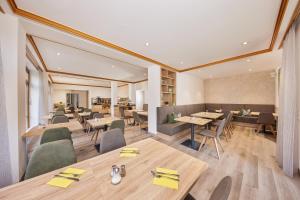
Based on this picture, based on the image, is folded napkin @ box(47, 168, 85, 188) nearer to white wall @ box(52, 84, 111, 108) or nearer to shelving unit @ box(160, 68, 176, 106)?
shelving unit @ box(160, 68, 176, 106)

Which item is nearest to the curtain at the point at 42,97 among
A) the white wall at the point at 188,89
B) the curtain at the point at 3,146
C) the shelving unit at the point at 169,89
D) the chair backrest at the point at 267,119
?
the curtain at the point at 3,146

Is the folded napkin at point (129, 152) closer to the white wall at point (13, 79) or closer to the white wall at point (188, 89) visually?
the white wall at point (13, 79)

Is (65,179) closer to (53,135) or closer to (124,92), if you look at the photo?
(53,135)

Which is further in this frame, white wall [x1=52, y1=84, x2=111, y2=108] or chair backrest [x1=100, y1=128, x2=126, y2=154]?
white wall [x1=52, y1=84, x2=111, y2=108]

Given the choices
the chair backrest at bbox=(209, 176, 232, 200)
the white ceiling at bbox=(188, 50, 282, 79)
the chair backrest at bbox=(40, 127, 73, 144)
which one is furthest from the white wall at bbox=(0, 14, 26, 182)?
the white ceiling at bbox=(188, 50, 282, 79)

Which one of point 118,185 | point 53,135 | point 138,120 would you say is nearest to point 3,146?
point 53,135

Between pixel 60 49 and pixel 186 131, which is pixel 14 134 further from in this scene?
pixel 186 131

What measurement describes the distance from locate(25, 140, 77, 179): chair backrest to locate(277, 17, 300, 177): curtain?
11.2 feet

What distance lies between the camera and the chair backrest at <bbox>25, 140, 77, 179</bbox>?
112cm

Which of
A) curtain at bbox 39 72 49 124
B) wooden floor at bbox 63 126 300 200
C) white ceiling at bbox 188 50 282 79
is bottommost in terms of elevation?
wooden floor at bbox 63 126 300 200

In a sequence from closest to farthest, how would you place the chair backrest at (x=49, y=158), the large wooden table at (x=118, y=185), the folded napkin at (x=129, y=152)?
the large wooden table at (x=118, y=185) < the chair backrest at (x=49, y=158) < the folded napkin at (x=129, y=152)

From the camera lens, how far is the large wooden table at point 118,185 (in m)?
0.77

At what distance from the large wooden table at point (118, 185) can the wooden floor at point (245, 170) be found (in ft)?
3.26

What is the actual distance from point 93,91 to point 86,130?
7011 mm
